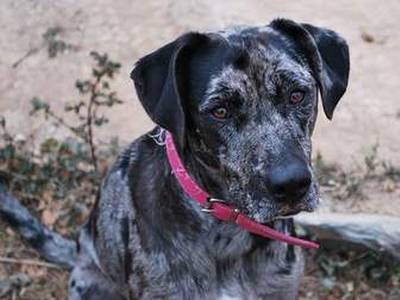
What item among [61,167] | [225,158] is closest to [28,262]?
[61,167]

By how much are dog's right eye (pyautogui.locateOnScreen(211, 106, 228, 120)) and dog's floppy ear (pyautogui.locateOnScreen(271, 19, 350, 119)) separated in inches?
17.7

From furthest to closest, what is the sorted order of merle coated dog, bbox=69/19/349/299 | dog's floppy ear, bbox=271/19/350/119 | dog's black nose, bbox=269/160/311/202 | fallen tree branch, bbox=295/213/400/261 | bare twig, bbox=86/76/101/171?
bare twig, bbox=86/76/101/171
fallen tree branch, bbox=295/213/400/261
dog's floppy ear, bbox=271/19/350/119
merle coated dog, bbox=69/19/349/299
dog's black nose, bbox=269/160/311/202

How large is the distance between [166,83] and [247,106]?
0.33 meters

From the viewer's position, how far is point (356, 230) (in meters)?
5.59

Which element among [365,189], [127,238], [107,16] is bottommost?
[365,189]

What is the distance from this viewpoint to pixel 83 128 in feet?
19.9

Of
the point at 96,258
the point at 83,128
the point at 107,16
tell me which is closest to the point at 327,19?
the point at 107,16

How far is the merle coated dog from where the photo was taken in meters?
3.83

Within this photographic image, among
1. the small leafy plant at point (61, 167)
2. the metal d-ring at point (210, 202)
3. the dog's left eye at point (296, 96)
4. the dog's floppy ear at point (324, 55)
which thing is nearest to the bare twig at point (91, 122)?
the small leafy plant at point (61, 167)

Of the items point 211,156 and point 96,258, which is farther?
point 96,258

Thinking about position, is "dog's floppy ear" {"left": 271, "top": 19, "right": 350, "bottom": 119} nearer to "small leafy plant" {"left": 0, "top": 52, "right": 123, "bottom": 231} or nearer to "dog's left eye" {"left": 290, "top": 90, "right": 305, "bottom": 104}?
"dog's left eye" {"left": 290, "top": 90, "right": 305, "bottom": 104}

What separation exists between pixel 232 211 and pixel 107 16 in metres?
3.61

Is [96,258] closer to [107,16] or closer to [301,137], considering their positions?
[301,137]

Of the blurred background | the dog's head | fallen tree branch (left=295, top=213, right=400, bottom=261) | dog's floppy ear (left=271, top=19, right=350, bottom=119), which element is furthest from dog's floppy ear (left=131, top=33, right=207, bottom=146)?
fallen tree branch (left=295, top=213, right=400, bottom=261)
